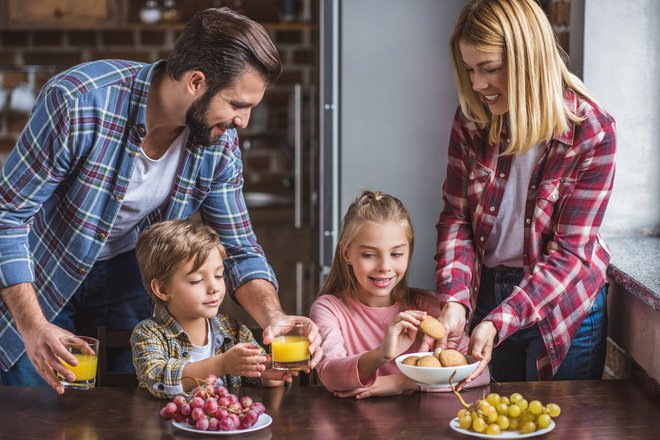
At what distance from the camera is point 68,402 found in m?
1.81

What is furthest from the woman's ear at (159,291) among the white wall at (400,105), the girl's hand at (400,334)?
the white wall at (400,105)

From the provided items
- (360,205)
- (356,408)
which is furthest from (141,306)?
(356,408)

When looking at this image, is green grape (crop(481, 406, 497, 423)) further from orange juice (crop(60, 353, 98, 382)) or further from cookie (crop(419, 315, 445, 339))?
orange juice (crop(60, 353, 98, 382))

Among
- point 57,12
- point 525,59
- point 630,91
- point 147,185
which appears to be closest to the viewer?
point 525,59

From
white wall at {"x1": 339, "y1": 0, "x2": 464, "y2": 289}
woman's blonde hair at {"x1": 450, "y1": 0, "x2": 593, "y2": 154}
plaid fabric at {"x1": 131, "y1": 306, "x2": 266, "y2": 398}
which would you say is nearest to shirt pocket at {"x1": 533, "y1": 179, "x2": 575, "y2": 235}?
woman's blonde hair at {"x1": 450, "y1": 0, "x2": 593, "y2": 154}

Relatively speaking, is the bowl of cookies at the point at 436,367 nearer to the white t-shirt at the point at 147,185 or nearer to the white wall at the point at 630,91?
the white t-shirt at the point at 147,185

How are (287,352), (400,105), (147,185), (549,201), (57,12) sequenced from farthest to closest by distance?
(57,12) → (400,105) → (147,185) → (549,201) → (287,352)

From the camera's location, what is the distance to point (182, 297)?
1988 millimetres

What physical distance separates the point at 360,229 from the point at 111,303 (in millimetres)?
654

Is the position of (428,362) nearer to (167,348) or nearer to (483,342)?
(483,342)

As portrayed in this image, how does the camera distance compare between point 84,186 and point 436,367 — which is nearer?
point 436,367

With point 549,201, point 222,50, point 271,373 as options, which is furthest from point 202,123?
point 549,201

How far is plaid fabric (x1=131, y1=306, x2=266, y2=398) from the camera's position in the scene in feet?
6.03

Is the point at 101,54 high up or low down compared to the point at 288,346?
up
